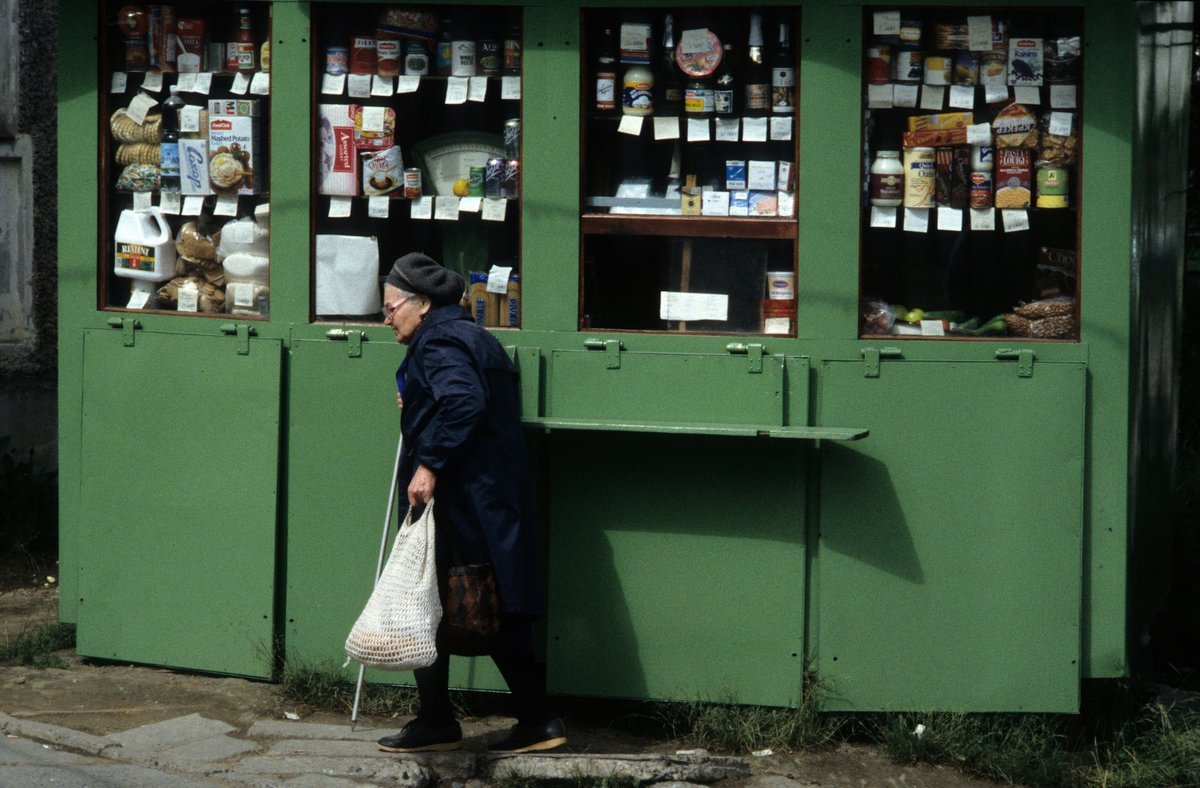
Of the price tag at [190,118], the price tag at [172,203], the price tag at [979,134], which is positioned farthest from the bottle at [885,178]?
the price tag at [172,203]

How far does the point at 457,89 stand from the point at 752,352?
1.59 m

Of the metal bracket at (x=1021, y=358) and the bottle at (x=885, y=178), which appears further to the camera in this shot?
the bottle at (x=885, y=178)

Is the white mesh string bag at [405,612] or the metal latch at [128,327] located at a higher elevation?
the metal latch at [128,327]

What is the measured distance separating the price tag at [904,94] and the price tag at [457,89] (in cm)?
167

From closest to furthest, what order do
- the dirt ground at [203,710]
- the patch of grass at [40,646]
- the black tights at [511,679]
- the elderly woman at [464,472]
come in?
the elderly woman at [464,472], the black tights at [511,679], the dirt ground at [203,710], the patch of grass at [40,646]

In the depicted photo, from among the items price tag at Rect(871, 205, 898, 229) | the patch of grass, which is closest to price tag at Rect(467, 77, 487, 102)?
price tag at Rect(871, 205, 898, 229)

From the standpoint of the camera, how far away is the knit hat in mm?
5152

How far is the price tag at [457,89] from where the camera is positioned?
18.9 feet

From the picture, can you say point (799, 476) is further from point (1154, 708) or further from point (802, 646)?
point (1154, 708)

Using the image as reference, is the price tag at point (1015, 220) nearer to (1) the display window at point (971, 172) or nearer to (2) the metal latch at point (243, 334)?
(1) the display window at point (971, 172)

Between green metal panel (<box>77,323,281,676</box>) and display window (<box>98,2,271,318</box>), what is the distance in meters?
0.29

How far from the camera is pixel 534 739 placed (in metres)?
5.20

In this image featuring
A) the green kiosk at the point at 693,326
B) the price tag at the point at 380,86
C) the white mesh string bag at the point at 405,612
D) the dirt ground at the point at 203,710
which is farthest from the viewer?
the price tag at the point at 380,86

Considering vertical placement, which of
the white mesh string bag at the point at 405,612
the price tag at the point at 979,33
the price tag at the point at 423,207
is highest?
the price tag at the point at 979,33
